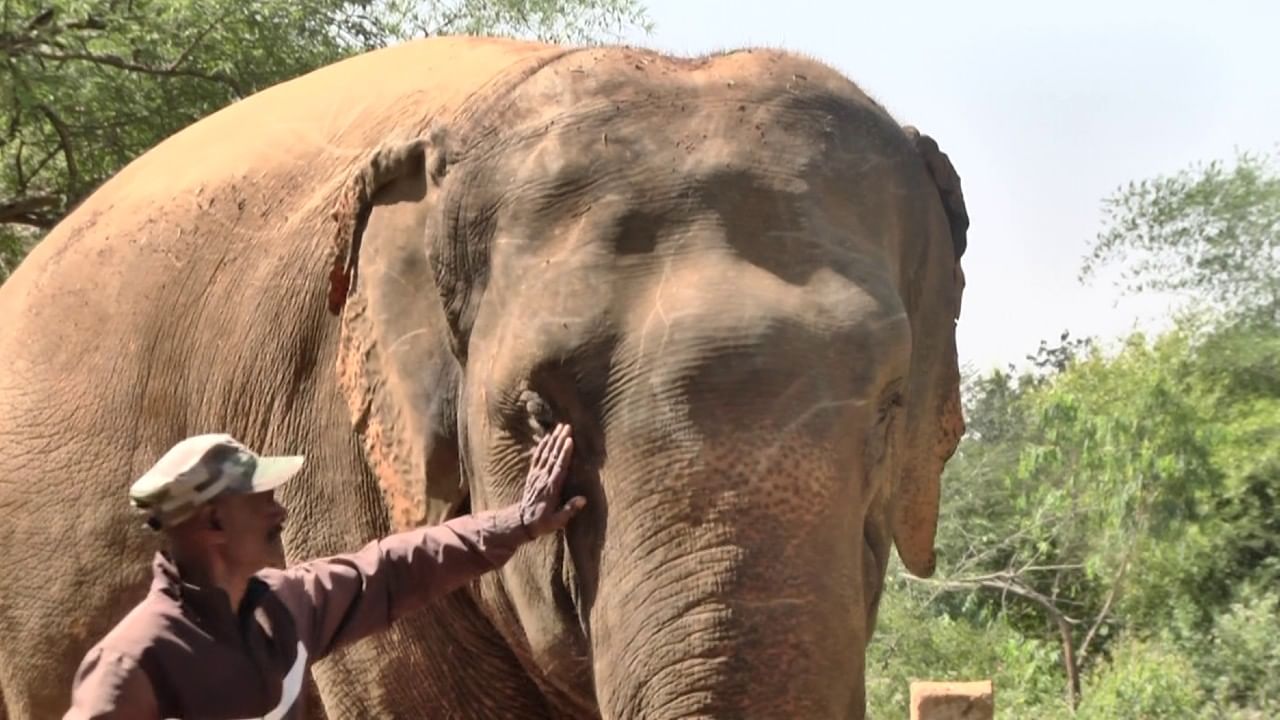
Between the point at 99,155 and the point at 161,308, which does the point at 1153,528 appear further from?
the point at 161,308

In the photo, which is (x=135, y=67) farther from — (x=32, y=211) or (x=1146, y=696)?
(x=1146, y=696)

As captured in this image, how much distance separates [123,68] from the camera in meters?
12.4

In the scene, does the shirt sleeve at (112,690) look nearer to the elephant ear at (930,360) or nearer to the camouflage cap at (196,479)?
the camouflage cap at (196,479)

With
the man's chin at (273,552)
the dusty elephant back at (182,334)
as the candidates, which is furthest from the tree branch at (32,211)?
the man's chin at (273,552)

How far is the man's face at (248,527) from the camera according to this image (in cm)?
301

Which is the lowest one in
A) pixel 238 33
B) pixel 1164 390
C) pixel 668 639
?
pixel 668 639

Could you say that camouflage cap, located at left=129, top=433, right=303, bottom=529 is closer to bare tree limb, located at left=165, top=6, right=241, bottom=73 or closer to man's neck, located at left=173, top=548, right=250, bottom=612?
man's neck, located at left=173, top=548, right=250, bottom=612

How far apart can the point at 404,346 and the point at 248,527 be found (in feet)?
3.77

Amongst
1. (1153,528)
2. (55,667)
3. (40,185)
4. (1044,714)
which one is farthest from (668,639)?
(1153,528)

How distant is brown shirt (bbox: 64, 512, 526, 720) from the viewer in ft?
9.40

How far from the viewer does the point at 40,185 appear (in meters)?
13.6

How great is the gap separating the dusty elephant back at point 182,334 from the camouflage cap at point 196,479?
136 cm

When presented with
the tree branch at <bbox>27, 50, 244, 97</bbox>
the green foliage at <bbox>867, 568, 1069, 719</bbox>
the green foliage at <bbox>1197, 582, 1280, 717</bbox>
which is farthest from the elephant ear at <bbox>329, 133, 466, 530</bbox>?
the green foliage at <bbox>1197, 582, 1280, 717</bbox>

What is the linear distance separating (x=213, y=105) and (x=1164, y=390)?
7836 millimetres
